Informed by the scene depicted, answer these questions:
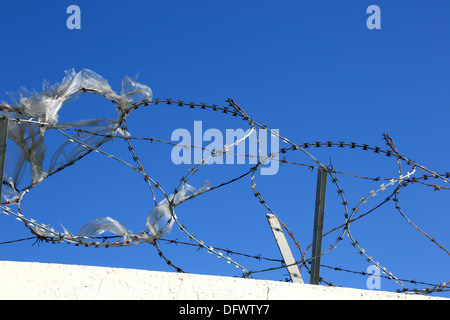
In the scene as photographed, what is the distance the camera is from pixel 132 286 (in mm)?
3895

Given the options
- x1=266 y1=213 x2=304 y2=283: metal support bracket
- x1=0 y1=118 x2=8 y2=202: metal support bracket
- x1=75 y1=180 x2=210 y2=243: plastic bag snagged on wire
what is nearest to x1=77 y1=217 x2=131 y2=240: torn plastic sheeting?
x1=75 y1=180 x2=210 y2=243: plastic bag snagged on wire

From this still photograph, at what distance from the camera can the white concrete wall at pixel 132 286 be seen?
12.4 feet

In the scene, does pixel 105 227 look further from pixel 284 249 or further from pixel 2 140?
pixel 284 249

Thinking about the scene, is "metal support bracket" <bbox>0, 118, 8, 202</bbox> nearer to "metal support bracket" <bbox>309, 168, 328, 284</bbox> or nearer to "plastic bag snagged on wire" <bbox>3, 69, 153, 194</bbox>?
"plastic bag snagged on wire" <bbox>3, 69, 153, 194</bbox>

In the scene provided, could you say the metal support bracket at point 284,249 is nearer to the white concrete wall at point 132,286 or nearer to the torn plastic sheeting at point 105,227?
the white concrete wall at point 132,286

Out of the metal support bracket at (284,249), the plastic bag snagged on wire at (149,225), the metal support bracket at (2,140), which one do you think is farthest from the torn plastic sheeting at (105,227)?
the metal support bracket at (284,249)

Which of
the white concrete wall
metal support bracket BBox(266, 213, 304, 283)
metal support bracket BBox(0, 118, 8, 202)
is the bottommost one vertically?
the white concrete wall

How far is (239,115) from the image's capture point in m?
4.92

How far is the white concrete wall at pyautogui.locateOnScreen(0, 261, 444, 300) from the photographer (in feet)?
12.4

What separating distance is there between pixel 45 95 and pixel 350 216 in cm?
230

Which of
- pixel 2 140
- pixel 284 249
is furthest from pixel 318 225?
pixel 2 140
